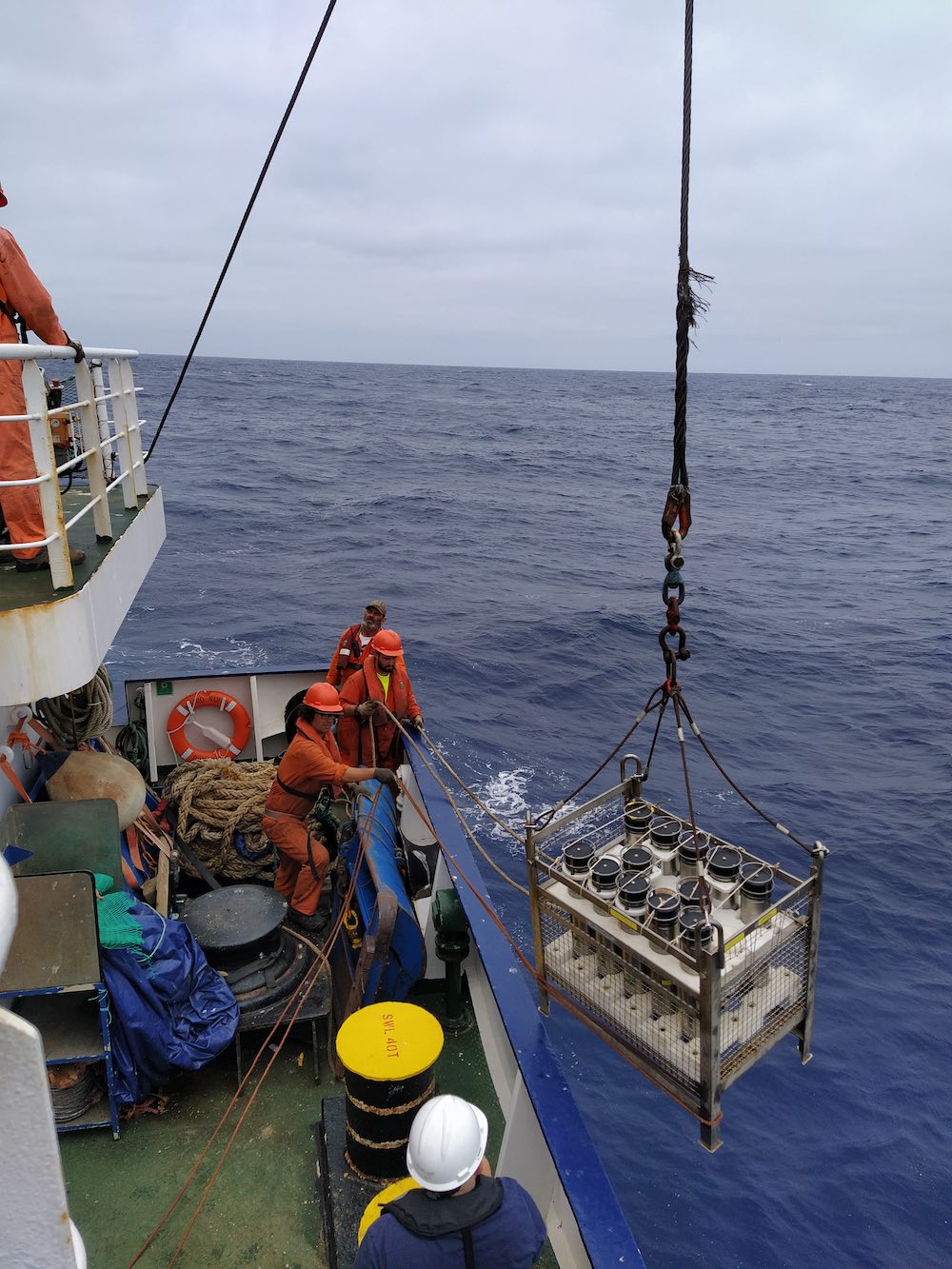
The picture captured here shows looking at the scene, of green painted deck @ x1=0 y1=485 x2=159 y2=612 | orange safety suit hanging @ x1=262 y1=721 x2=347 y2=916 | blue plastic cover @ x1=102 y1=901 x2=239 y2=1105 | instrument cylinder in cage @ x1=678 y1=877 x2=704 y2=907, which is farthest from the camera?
orange safety suit hanging @ x1=262 y1=721 x2=347 y2=916

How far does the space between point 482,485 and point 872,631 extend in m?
24.3

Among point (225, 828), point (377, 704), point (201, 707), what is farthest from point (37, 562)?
point (201, 707)

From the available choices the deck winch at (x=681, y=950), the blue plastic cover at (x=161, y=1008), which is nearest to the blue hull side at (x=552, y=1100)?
the deck winch at (x=681, y=950)

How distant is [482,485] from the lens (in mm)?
42406

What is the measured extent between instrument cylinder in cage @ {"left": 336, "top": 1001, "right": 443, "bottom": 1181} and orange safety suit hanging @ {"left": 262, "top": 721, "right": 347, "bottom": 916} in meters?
1.87

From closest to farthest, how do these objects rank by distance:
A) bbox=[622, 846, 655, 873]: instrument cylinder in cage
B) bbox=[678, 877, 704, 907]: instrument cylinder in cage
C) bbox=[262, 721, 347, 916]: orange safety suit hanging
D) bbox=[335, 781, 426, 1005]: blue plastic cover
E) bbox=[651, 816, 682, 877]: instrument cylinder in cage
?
bbox=[678, 877, 704, 907]: instrument cylinder in cage → bbox=[622, 846, 655, 873]: instrument cylinder in cage → bbox=[651, 816, 682, 877]: instrument cylinder in cage → bbox=[335, 781, 426, 1005]: blue plastic cover → bbox=[262, 721, 347, 916]: orange safety suit hanging

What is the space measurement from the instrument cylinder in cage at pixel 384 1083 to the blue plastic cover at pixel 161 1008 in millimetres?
981

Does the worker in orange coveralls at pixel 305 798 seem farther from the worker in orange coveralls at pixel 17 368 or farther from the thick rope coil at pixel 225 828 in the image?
the worker in orange coveralls at pixel 17 368

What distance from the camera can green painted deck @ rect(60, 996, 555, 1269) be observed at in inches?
155

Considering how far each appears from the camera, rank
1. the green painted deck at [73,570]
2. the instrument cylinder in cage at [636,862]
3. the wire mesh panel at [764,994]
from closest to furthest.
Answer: the wire mesh panel at [764,994] → the instrument cylinder in cage at [636,862] → the green painted deck at [73,570]

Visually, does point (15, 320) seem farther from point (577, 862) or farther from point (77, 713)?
point (577, 862)

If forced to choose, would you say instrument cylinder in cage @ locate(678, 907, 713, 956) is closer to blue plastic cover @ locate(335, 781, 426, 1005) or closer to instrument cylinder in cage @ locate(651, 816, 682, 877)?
instrument cylinder in cage @ locate(651, 816, 682, 877)

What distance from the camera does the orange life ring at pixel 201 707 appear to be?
8.17 m

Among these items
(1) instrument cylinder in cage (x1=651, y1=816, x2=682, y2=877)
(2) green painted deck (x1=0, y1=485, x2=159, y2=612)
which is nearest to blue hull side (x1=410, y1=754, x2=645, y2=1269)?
(1) instrument cylinder in cage (x1=651, y1=816, x2=682, y2=877)
